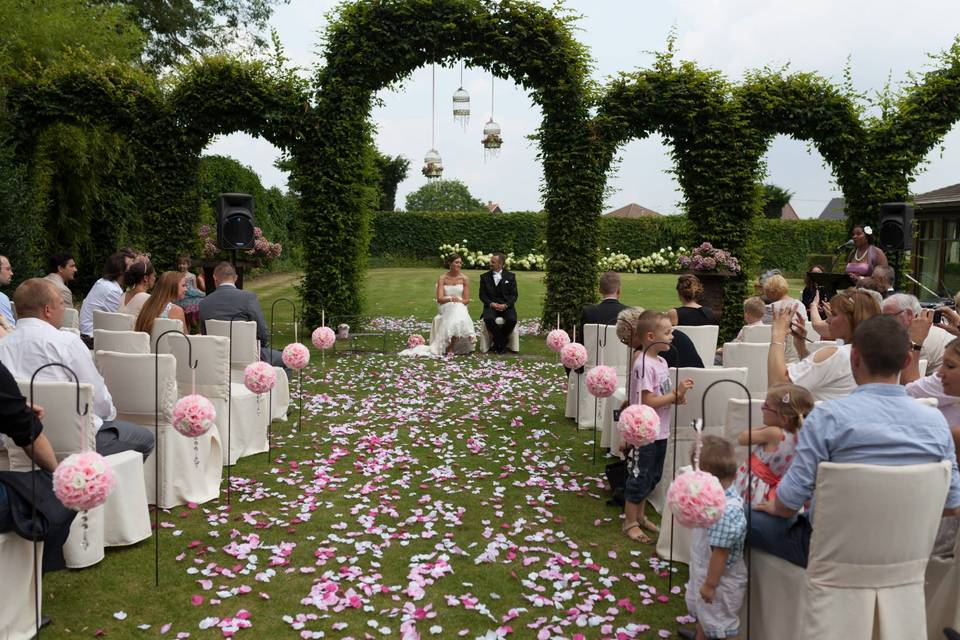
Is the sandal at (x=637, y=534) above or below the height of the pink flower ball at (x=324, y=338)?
below

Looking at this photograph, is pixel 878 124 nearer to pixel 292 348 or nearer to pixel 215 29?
pixel 292 348

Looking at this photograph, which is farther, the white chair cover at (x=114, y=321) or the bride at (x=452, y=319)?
the bride at (x=452, y=319)

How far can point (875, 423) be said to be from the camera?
2.64 metres

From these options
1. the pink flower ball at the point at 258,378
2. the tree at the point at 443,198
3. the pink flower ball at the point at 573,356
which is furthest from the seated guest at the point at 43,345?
the tree at the point at 443,198

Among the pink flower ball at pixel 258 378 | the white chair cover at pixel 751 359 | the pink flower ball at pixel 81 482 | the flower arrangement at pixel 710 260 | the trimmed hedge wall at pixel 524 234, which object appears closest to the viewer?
the pink flower ball at pixel 81 482

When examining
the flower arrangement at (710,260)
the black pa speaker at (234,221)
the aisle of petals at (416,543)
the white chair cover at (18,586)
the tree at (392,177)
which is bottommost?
the aisle of petals at (416,543)

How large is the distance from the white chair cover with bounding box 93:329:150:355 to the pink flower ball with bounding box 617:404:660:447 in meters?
3.66

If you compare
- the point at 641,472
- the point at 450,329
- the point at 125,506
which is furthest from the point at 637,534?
the point at 450,329

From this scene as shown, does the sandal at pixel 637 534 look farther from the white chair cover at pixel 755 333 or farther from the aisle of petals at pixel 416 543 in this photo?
the white chair cover at pixel 755 333

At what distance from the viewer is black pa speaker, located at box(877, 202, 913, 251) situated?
11.5 m

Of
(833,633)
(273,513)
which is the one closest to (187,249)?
(273,513)

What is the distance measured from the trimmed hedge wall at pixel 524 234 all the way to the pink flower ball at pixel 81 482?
29.5 meters

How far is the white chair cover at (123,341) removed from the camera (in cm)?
546

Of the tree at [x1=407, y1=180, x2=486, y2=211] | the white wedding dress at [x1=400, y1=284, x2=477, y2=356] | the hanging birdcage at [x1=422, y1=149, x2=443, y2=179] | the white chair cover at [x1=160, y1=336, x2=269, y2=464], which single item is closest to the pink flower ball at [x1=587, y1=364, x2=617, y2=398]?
the white chair cover at [x1=160, y1=336, x2=269, y2=464]
